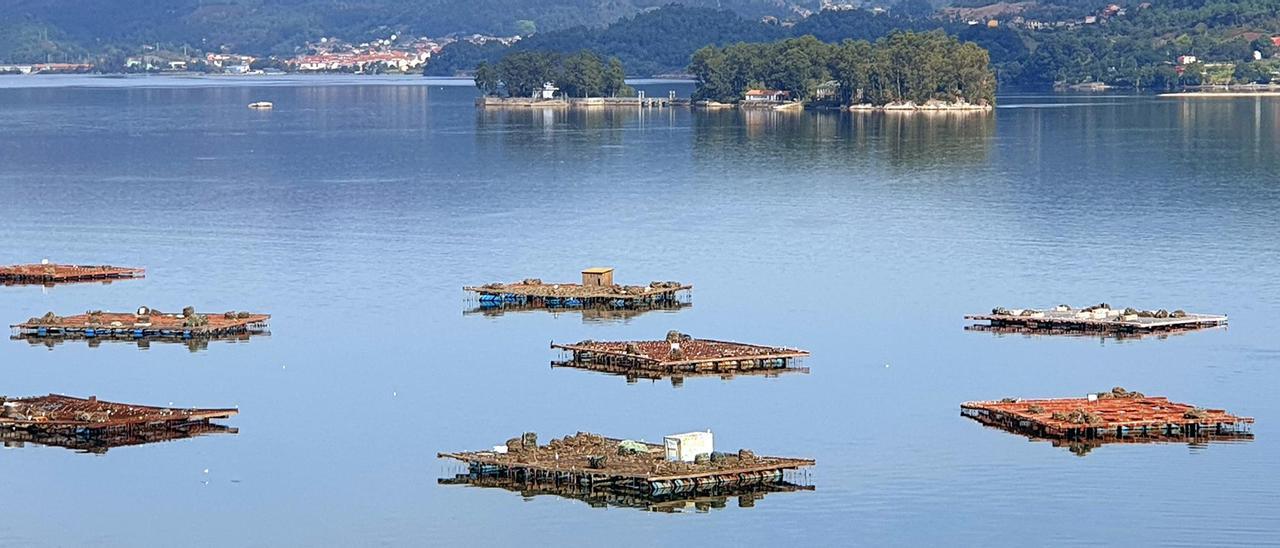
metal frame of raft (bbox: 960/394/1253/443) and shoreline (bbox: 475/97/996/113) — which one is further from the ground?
shoreline (bbox: 475/97/996/113)

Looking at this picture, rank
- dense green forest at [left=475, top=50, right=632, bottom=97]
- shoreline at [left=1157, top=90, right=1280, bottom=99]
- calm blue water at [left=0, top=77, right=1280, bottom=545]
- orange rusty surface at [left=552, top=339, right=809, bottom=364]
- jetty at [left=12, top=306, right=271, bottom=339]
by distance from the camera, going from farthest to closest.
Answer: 1. shoreline at [left=1157, top=90, right=1280, bottom=99]
2. dense green forest at [left=475, top=50, right=632, bottom=97]
3. jetty at [left=12, top=306, right=271, bottom=339]
4. orange rusty surface at [left=552, top=339, right=809, bottom=364]
5. calm blue water at [left=0, top=77, right=1280, bottom=545]

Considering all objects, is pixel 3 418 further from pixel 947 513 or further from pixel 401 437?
pixel 947 513

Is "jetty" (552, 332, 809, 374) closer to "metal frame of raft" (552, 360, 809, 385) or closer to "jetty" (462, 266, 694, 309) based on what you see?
"metal frame of raft" (552, 360, 809, 385)

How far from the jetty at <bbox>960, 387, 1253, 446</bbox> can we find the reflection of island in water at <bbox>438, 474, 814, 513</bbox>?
5.16 m

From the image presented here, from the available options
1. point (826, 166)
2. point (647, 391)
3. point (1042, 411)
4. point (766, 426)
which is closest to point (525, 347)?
point (647, 391)

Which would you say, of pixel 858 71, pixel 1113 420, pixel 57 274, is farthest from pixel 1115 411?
pixel 858 71

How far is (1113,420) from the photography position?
3797 centimetres

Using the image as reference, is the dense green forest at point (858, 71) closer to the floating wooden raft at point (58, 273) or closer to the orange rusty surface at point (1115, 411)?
Result: the floating wooden raft at point (58, 273)

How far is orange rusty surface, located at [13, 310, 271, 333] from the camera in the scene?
4850cm

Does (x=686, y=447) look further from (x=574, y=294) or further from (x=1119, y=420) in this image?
(x=574, y=294)

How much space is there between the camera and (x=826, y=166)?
96.7 meters

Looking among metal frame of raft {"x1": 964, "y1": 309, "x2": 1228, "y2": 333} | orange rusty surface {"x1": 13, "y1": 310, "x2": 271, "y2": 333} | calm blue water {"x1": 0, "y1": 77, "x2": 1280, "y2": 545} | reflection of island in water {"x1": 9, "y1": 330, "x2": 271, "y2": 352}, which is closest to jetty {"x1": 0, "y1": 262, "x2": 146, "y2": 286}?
calm blue water {"x1": 0, "y1": 77, "x2": 1280, "y2": 545}

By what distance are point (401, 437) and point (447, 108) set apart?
133 meters

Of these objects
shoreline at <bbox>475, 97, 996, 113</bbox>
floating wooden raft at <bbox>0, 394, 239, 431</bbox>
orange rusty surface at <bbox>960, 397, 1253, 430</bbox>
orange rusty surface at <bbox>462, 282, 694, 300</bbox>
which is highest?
shoreline at <bbox>475, 97, 996, 113</bbox>
